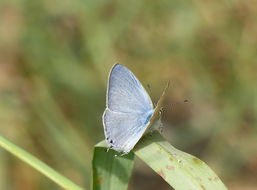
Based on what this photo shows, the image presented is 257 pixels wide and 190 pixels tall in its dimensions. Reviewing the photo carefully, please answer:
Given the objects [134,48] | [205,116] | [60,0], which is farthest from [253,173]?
[60,0]

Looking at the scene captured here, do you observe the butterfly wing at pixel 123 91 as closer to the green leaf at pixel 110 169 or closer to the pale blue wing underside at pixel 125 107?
the pale blue wing underside at pixel 125 107

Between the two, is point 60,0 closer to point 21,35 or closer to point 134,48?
point 21,35

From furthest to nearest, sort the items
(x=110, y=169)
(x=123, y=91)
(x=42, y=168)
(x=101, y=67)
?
(x=101, y=67) < (x=123, y=91) < (x=110, y=169) < (x=42, y=168)

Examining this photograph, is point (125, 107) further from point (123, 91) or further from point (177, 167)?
point (177, 167)

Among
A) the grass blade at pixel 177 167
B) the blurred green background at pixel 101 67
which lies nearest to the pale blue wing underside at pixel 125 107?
the grass blade at pixel 177 167

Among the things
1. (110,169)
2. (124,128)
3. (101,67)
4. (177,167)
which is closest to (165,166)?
(177,167)
